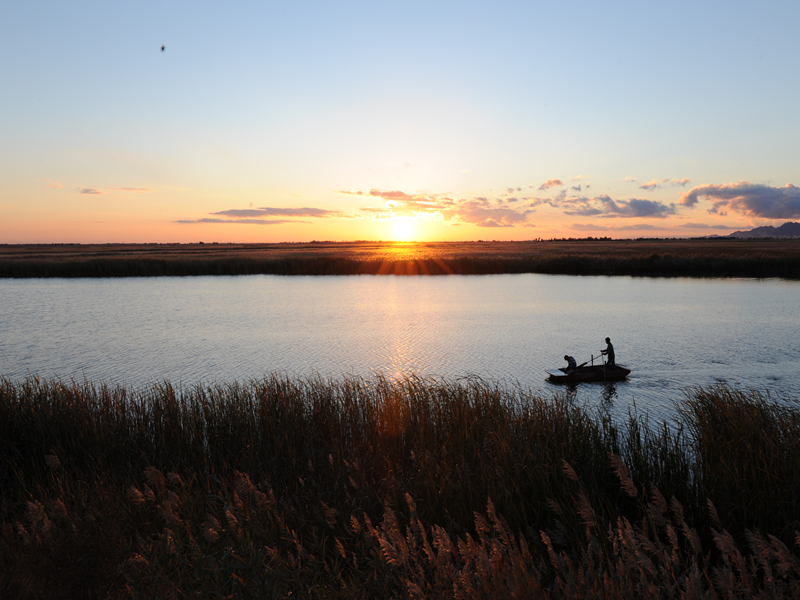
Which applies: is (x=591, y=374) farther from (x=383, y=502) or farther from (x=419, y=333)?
(x=383, y=502)

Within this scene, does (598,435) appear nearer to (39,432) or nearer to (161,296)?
(39,432)

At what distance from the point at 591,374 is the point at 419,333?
15.9 meters

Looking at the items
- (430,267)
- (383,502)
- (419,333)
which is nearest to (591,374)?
(419,333)

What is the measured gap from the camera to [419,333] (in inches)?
1469

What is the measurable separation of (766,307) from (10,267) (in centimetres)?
10424

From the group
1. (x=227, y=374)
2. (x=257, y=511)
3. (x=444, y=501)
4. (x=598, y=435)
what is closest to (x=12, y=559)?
(x=257, y=511)

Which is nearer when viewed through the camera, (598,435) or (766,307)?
(598,435)

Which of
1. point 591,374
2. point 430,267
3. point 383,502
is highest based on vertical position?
point 430,267

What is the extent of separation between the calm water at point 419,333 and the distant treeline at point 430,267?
16.9 m

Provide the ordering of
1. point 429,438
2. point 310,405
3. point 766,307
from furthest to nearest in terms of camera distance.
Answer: point 766,307, point 310,405, point 429,438

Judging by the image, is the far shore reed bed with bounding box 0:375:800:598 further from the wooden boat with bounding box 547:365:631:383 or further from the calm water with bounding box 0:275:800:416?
the calm water with bounding box 0:275:800:416

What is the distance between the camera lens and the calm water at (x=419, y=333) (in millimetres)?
25703

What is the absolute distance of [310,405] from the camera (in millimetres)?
13250

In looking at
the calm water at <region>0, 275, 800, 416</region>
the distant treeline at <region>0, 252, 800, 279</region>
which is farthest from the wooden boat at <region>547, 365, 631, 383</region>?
the distant treeline at <region>0, 252, 800, 279</region>
